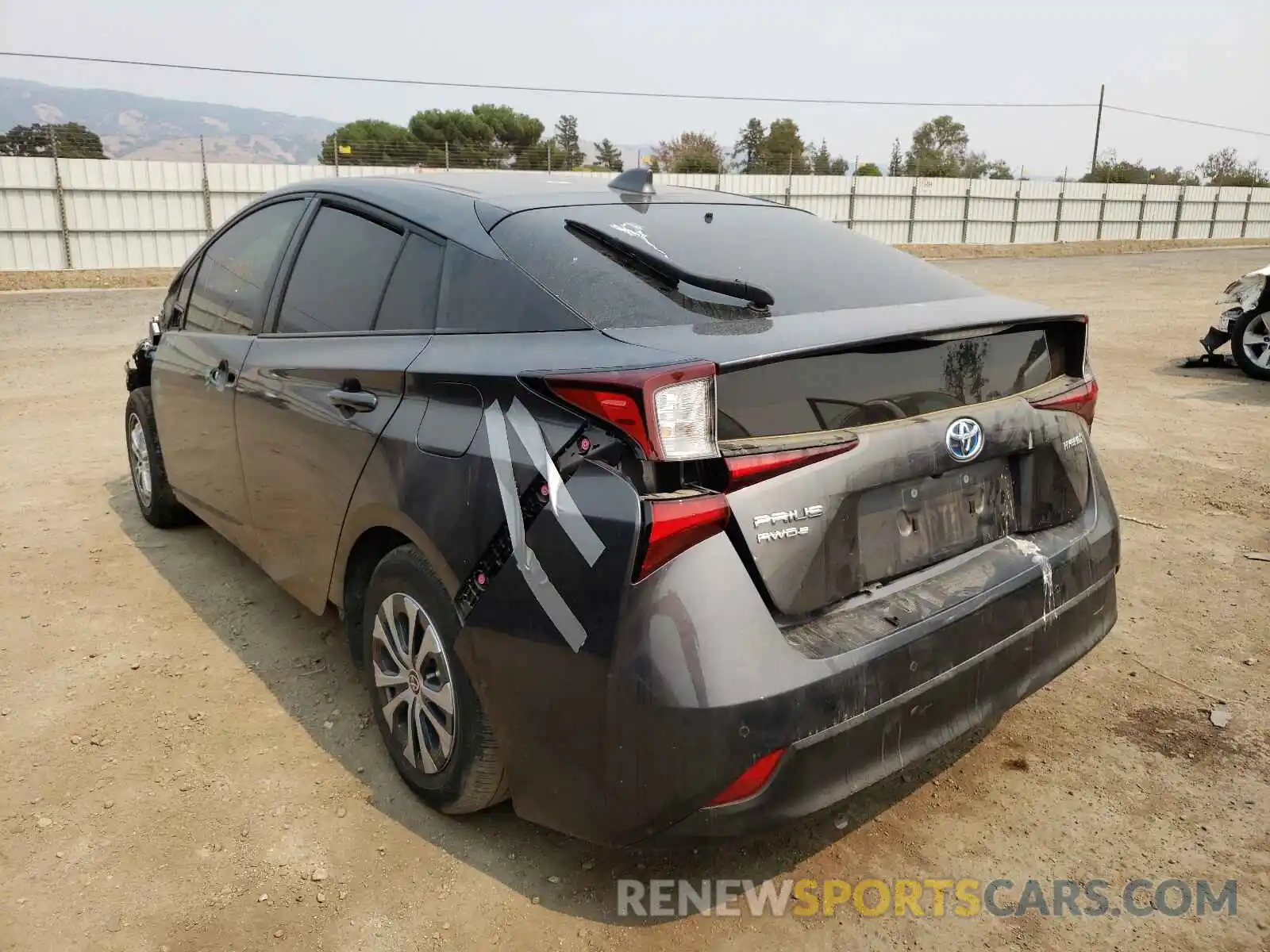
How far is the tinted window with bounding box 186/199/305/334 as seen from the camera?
3.55m

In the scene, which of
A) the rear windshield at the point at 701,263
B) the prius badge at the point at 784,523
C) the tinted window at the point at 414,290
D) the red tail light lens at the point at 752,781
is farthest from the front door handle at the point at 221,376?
the red tail light lens at the point at 752,781

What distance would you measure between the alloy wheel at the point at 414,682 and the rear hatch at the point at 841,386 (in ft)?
3.05

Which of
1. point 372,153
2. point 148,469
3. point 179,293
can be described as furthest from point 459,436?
point 372,153

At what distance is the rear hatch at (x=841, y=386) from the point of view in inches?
79.3

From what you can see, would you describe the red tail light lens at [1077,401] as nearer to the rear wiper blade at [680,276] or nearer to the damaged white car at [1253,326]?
the rear wiper blade at [680,276]

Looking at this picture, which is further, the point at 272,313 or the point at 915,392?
the point at 272,313

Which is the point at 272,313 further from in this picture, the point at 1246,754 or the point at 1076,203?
the point at 1076,203

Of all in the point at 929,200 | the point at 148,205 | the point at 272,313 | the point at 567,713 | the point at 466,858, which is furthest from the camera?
the point at 929,200

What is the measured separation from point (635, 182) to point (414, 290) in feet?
3.03

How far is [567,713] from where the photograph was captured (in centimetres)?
206

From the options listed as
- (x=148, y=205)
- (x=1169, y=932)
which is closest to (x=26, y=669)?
(x=1169, y=932)

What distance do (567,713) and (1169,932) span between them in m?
1.53

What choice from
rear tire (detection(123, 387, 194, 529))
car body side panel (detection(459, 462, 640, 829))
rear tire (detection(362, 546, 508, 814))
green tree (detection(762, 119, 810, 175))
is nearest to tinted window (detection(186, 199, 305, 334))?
rear tire (detection(123, 387, 194, 529))

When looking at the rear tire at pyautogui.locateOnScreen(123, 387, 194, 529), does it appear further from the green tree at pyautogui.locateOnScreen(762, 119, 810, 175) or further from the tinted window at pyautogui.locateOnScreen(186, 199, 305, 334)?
the green tree at pyautogui.locateOnScreen(762, 119, 810, 175)
